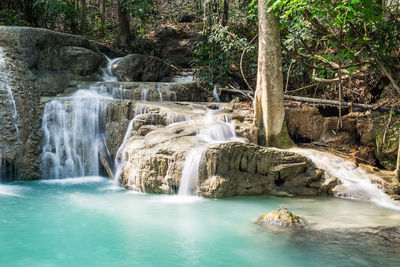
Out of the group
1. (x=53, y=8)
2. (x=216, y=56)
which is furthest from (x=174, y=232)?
(x=53, y=8)

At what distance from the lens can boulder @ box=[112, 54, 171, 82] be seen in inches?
469

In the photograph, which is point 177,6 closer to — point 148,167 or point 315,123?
point 315,123

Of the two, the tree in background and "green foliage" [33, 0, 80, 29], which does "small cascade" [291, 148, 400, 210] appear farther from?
"green foliage" [33, 0, 80, 29]

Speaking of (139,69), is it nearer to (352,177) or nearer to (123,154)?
(123,154)

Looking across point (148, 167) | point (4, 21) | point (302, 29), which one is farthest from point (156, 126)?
point (4, 21)

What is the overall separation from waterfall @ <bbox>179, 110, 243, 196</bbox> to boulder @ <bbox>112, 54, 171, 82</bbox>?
4.41 metres

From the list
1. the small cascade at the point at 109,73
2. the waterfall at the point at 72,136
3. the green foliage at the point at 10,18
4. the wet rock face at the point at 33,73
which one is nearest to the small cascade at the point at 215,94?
the small cascade at the point at 109,73

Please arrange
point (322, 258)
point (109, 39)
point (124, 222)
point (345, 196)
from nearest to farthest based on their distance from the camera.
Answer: point (322, 258) → point (124, 222) → point (345, 196) → point (109, 39)

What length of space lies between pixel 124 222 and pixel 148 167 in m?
1.75

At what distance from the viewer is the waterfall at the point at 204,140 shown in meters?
6.19

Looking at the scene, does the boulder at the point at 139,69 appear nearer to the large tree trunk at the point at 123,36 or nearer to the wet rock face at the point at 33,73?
the wet rock face at the point at 33,73

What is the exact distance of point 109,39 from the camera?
54.7 feet

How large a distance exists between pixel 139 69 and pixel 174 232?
28.9ft

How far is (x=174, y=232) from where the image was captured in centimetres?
450
